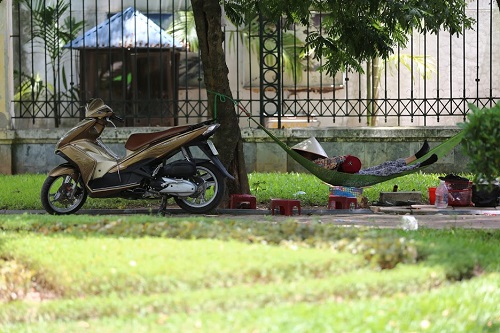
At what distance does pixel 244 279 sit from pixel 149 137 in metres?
5.34

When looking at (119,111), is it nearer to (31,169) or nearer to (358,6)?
(31,169)

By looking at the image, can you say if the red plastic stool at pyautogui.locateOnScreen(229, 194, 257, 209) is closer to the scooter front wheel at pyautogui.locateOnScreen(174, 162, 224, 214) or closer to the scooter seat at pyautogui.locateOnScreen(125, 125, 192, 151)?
the scooter front wheel at pyautogui.locateOnScreen(174, 162, 224, 214)

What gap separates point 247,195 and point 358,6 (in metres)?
2.41

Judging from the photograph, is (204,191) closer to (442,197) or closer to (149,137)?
(149,137)

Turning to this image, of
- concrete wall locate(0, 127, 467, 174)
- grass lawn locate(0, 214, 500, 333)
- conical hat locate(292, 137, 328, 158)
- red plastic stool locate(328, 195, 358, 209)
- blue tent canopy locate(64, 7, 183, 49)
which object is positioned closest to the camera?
grass lawn locate(0, 214, 500, 333)

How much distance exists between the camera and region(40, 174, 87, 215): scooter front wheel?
35.3 ft

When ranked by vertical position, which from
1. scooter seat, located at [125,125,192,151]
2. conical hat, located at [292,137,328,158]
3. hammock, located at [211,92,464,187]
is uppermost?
scooter seat, located at [125,125,192,151]

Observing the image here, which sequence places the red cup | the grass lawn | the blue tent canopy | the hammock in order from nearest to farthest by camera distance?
1. the grass lawn
2. the hammock
3. the red cup
4. the blue tent canopy

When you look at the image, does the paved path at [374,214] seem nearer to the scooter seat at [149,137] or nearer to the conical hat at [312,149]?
the conical hat at [312,149]

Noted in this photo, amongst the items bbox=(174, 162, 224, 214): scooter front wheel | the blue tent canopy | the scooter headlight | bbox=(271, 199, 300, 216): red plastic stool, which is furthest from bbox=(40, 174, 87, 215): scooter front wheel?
the blue tent canopy

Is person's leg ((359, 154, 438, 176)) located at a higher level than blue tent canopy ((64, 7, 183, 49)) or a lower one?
lower

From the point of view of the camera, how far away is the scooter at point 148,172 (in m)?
10.7

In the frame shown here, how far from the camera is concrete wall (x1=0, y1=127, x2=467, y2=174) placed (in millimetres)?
15234

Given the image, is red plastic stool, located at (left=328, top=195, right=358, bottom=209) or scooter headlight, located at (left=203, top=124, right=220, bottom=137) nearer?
scooter headlight, located at (left=203, top=124, right=220, bottom=137)
